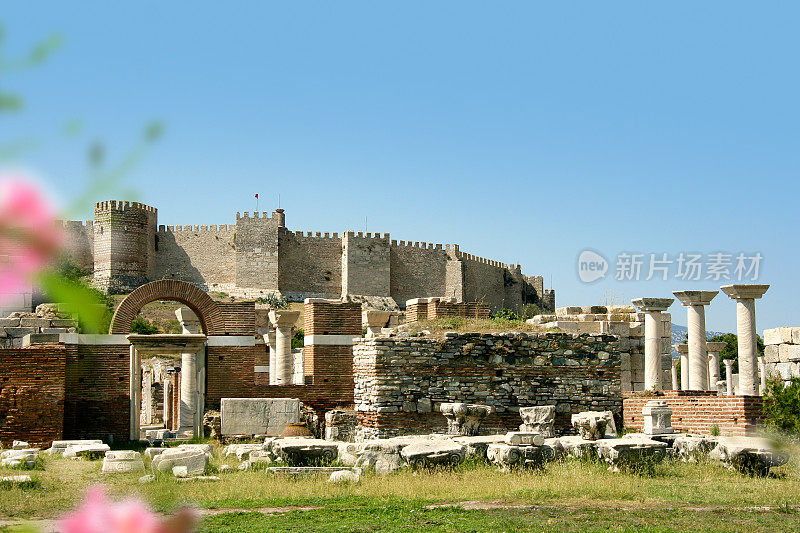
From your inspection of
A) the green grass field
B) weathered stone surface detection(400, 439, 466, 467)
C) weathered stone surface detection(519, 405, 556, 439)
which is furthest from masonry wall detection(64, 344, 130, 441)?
weathered stone surface detection(519, 405, 556, 439)

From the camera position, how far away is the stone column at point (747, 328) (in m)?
17.0

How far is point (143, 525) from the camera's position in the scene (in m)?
0.75

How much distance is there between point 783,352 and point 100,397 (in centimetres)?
1305

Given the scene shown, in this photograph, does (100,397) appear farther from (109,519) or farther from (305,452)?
→ (109,519)

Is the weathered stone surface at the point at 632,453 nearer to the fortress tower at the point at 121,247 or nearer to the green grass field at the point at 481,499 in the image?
the green grass field at the point at 481,499

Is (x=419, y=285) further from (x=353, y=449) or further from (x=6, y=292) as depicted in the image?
(x=6, y=292)

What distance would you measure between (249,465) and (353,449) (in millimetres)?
1585

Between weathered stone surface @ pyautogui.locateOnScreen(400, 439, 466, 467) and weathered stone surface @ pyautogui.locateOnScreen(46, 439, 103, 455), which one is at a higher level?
weathered stone surface @ pyautogui.locateOnScreen(400, 439, 466, 467)

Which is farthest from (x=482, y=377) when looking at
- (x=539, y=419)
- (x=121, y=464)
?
(x=121, y=464)

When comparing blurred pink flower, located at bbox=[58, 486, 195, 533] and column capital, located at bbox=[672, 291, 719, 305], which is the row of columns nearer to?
column capital, located at bbox=[672, 291, 719, 305]

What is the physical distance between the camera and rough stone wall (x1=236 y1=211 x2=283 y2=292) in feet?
232

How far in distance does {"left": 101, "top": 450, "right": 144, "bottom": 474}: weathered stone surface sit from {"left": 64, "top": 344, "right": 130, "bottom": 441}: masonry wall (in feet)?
15.7

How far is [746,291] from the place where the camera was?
17.0m

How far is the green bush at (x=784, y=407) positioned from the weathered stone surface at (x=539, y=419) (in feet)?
11.2
